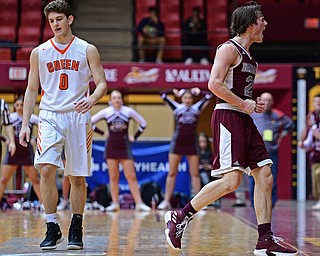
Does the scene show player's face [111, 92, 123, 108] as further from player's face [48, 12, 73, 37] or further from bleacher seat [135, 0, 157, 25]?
bleacher seat [135, 0, 157, 25]

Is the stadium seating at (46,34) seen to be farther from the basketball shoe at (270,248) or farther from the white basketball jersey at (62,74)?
the basketball shoe at (270,248)

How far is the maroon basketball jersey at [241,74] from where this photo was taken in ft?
20.9

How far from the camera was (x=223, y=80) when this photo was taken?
20.6 ft

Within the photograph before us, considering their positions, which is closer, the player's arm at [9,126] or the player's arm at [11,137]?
the player's arm at [9,126]

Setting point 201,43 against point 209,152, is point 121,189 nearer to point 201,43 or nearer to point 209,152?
point 209,152

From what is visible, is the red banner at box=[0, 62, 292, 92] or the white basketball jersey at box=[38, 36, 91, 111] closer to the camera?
the white basketball jersey at box=[38, 36, 91, 111]

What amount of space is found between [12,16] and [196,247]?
14490mm

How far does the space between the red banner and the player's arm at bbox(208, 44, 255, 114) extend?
10172mm

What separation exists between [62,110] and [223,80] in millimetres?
1459

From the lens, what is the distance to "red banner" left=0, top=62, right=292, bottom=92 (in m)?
16.4

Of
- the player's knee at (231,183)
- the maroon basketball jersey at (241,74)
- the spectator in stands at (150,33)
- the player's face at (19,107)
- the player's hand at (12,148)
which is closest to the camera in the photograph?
the player's knee at (231,183)

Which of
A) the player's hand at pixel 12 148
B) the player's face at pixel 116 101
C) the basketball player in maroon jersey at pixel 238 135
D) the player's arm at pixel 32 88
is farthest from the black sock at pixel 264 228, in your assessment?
the player's face at pixel 116 101

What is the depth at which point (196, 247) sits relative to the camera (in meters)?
6.95

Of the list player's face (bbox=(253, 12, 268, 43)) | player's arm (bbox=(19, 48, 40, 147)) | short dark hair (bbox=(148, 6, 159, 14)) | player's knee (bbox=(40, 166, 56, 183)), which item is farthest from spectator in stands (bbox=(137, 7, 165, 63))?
player's face (bbox=(253, 12, 268, 43))
